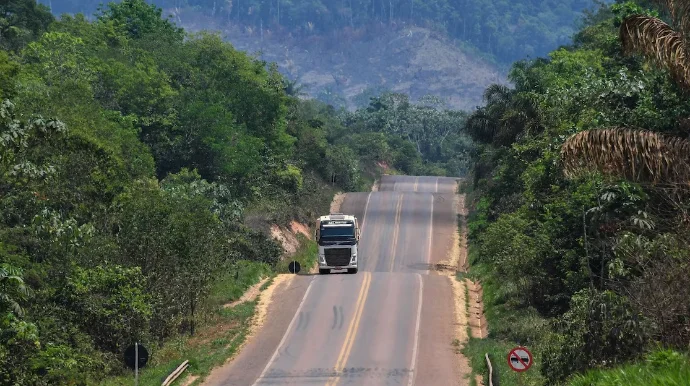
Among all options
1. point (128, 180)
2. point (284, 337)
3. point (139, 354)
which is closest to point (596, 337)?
point (139, 354)

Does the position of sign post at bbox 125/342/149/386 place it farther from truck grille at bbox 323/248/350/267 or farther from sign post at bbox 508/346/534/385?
truck grille at bbox 323/248/350/267

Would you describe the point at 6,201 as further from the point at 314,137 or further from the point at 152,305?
the point at 314,137

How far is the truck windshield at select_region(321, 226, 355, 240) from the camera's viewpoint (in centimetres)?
5412

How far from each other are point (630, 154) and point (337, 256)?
35.9m

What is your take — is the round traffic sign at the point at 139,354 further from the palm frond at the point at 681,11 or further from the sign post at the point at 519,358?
the palm frond at the point at 681,11

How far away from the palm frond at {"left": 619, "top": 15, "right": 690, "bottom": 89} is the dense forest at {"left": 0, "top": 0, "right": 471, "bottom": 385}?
14.0 meters

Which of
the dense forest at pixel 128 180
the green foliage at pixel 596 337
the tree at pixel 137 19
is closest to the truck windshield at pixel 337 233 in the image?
the dense forest at pixel 128 180

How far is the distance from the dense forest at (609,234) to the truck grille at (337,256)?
7412 mm

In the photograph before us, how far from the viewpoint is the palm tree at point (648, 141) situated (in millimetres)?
19875

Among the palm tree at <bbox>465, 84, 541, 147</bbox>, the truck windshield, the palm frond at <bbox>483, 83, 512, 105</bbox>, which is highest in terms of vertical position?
the palm frond at <bbox>483, 83, 512, 105</bbox>

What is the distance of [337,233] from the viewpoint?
2132 inches

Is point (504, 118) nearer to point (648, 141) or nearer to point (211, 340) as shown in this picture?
point (211, 340)

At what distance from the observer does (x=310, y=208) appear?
284ft

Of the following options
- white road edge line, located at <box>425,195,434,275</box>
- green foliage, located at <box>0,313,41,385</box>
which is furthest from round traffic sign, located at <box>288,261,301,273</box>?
green foliage, located at <box>0,313,41,385</box>
